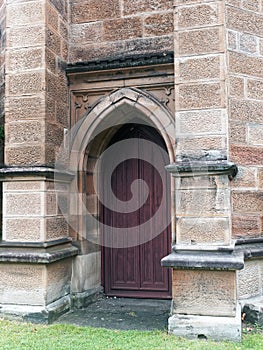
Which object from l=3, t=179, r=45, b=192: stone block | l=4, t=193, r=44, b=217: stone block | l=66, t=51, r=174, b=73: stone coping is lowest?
l=4, t=193, r=44, b=217: stone block

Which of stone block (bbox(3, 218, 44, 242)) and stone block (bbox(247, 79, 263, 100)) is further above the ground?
stone block (bbox(247, 79, 263, 100))

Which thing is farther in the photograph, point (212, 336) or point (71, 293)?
point (71, 293)

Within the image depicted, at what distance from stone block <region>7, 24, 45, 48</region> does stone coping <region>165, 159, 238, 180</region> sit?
229cm

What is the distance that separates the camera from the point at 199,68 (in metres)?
4.23

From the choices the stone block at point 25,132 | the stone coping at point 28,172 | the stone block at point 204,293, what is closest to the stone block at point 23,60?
the stone block at point 25,132

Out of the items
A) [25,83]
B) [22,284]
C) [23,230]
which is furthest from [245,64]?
[22,284]

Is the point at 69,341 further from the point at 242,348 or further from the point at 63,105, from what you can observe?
the point at 63,105

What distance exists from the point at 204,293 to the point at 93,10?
393cm

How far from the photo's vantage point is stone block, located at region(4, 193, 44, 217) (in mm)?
4672

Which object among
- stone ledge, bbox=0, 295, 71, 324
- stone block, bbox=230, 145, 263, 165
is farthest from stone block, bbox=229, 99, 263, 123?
stone ledge, bbox=0, 295, 71, 324

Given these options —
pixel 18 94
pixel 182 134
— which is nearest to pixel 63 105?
pixel 18 94

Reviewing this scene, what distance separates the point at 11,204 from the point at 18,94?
4.37 ft

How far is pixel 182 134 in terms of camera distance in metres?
4.22

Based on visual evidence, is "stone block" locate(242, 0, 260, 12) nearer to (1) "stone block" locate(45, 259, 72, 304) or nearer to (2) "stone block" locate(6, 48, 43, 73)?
(2) "stone block" locate(6, 48, 43, 73)
